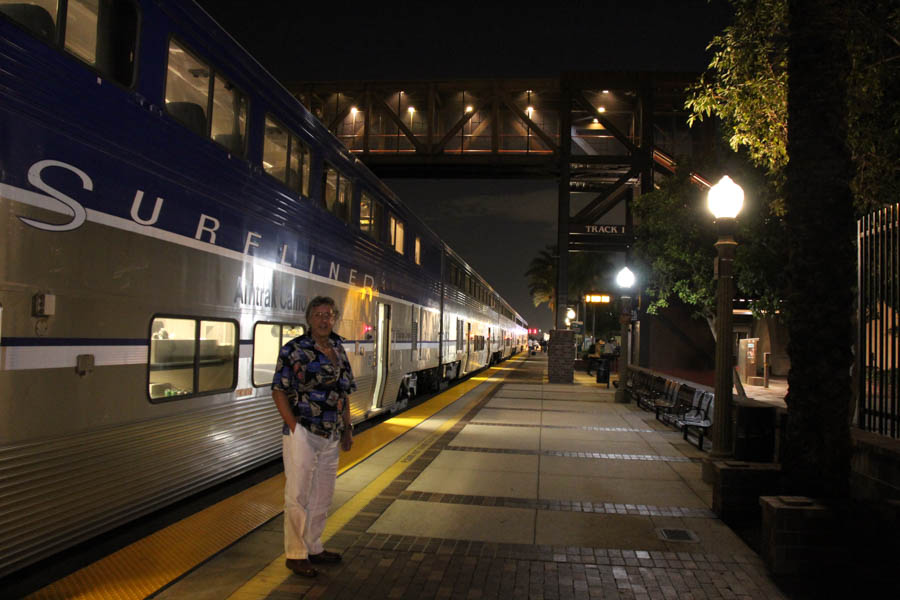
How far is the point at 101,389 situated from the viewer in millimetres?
4273

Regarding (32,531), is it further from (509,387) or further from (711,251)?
(509,387)

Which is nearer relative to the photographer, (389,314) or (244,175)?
(244,175)

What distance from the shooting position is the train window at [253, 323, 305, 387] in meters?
6.63

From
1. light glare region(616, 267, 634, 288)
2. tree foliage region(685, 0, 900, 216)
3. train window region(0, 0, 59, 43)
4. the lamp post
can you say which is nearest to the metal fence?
the lamp post

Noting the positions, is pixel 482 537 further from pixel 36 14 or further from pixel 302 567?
pixel 36 14

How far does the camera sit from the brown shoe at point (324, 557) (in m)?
4.49

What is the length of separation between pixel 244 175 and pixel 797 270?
4.84m

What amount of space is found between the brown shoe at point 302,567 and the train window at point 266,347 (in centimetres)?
260

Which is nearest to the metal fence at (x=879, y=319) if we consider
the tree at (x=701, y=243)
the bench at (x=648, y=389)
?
the tree at (x=701, y=243)

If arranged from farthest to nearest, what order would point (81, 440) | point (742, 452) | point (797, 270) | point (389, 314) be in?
1. point (389, 314)
2. point (742, 452)
3. point (797, 270)
4. point (81, 440)

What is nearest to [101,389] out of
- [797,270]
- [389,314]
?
[797,270]

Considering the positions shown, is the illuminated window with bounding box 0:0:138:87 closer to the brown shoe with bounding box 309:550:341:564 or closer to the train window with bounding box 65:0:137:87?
the train window with bounding box 65:0:137:87

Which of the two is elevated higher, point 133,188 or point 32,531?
point 133,188

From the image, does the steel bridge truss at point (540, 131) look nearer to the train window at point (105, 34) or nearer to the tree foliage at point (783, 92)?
the tree foliage at point (783, 92)
